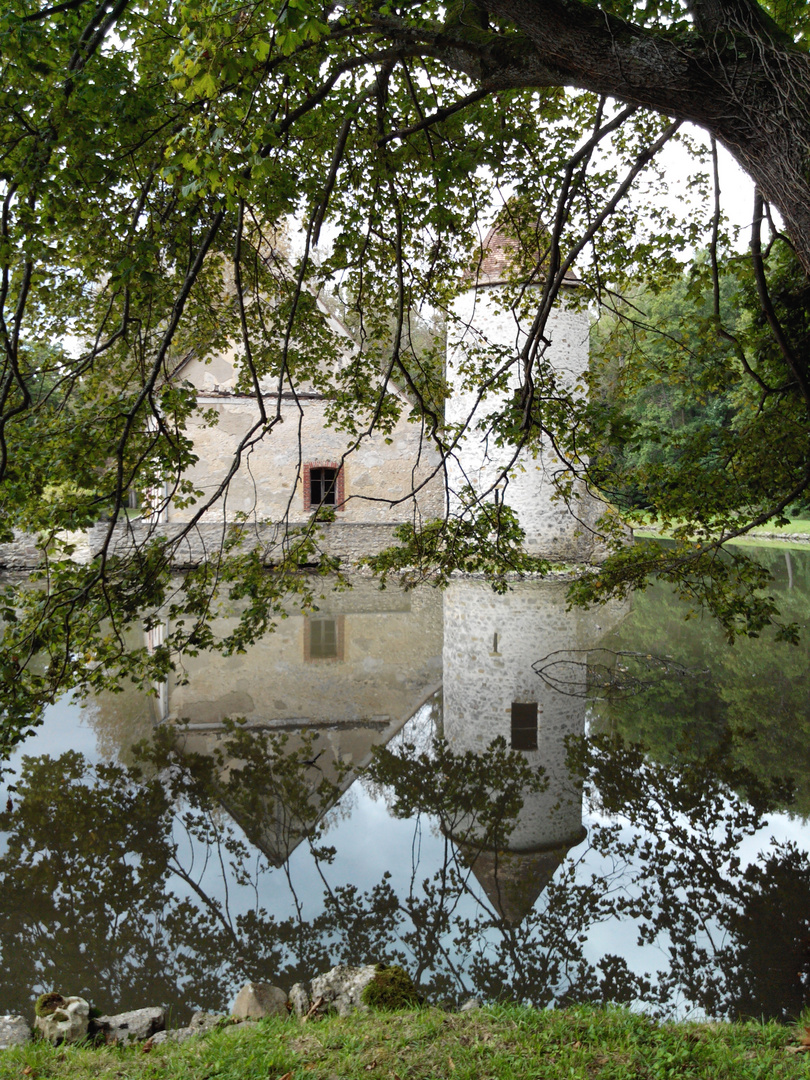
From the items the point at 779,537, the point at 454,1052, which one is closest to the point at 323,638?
the point at 454,1052

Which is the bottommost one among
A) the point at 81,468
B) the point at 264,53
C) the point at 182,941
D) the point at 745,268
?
the point at 182,941

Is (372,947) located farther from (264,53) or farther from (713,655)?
(713,655)

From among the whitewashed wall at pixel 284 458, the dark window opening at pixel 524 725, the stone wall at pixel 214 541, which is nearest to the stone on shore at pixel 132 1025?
the dark window opening at pixel 524 725

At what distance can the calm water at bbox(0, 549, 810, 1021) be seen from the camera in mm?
3322

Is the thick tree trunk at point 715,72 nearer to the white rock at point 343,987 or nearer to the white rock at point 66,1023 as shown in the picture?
the white rock at point 343,987

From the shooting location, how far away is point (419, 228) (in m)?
4.90

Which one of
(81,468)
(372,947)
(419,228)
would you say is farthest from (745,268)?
(372,947)

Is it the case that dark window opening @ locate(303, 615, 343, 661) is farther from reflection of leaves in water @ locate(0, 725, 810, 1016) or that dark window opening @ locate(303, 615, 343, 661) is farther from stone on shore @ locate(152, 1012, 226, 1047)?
stone on shore @ locate(152, 1012, 226, 1047)

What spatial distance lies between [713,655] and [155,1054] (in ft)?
25.8

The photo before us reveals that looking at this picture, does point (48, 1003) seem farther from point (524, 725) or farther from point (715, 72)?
point (524, 725)

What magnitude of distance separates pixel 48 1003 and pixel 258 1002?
835mm

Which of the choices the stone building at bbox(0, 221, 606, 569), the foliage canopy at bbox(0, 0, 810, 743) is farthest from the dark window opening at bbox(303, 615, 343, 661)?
the foliage canopy at bbox(0, 0, 810, 743)

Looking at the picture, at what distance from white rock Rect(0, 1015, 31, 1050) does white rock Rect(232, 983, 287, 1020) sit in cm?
77

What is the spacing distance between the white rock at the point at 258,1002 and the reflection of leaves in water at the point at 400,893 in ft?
0.65
